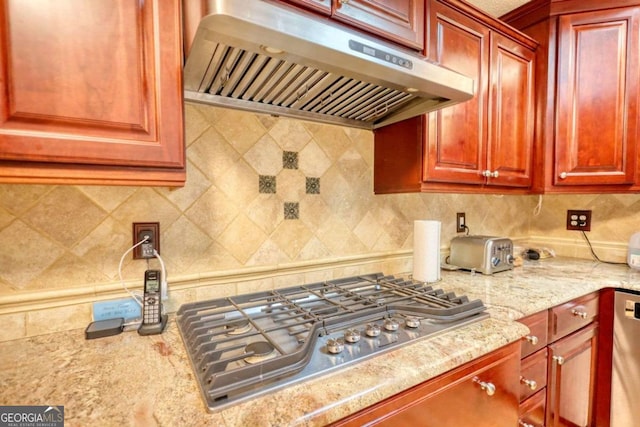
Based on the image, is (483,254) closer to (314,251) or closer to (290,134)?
(314,251)

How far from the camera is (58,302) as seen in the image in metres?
0.86

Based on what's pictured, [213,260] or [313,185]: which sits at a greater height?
[313,185]

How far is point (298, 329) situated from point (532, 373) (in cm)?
88

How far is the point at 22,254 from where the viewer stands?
81 centimetres

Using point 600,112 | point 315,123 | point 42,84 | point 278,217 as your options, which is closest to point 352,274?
point 278,217

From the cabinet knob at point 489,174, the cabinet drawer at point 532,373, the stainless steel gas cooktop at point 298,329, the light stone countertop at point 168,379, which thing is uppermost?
the cabinet knob at point 489,174

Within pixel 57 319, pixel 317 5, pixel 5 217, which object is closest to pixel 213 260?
pixel 57 319

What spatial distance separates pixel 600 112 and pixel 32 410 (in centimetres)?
234

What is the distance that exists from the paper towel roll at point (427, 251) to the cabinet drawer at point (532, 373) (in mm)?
432

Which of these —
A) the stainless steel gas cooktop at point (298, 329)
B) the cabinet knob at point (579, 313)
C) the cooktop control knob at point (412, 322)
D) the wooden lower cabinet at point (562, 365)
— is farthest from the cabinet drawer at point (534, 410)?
the cooktop control knob at point (412, 322)

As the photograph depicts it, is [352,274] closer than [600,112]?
Yes

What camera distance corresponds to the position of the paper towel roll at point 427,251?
4.30 feet

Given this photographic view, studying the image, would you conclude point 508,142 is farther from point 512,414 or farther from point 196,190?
point 196,190

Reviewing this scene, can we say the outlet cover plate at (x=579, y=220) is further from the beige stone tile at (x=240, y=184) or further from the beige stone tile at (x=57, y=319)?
the beige stone tile at (x=57, y=319)
